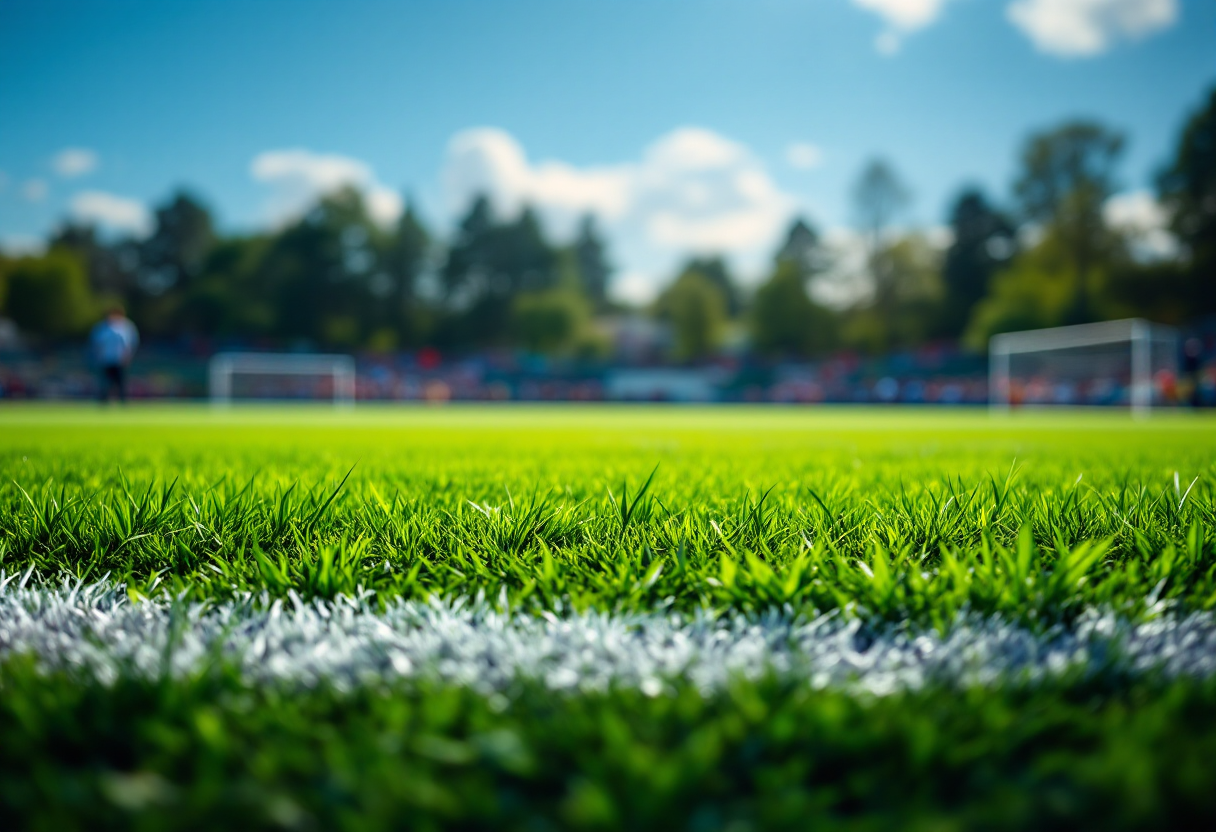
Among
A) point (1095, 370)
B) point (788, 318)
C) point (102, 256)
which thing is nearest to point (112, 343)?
point (1095, 370)

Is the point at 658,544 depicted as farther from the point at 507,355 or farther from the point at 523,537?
the point at 507,355

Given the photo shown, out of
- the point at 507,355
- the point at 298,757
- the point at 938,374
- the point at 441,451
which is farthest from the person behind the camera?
the point at 507,355

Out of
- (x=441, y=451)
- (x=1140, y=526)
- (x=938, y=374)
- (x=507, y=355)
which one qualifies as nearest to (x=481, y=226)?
(x=507, y=355)

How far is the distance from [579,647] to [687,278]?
5990 cm

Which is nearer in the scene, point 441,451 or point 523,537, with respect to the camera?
point 523,537

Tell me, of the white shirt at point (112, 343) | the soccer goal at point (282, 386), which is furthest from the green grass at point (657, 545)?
the soccer goal at point (282, 386)

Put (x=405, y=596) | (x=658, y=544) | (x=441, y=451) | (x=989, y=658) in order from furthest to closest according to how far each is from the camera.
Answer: (x=441, y=451), (x=658, y=544), (x=405, y=596), (x=989, y=658)

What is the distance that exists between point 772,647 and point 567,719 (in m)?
0.45

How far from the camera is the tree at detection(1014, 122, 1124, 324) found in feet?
123

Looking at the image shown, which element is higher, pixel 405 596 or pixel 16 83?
pixel 16 83

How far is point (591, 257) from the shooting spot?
270 feet

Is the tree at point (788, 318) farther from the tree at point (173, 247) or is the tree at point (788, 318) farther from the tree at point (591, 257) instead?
the tree at point (173, 247)

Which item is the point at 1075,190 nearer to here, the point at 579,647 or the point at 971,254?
the point at 971,254

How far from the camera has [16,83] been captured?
6084 cm
